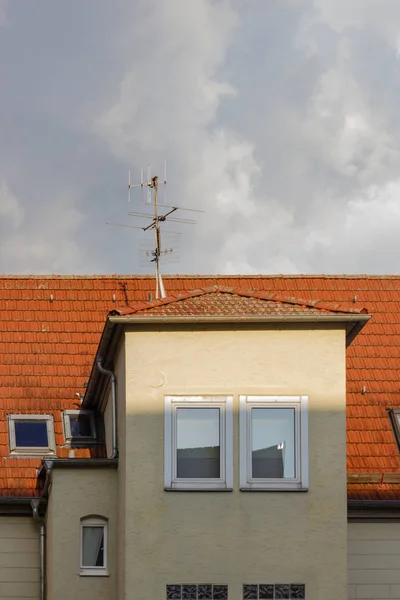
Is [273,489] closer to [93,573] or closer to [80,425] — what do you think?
[93,573]

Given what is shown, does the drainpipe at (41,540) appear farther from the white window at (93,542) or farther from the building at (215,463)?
the white window at (93,542)

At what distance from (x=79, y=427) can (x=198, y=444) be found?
670 centimetres

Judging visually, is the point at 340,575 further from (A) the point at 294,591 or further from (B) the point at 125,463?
(B) the point at 125,463

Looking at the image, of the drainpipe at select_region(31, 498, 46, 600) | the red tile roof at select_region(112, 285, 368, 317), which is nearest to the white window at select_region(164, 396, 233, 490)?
the red tile roof at select_region(112, 285, 368, 317)

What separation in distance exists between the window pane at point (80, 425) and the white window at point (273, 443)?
684cm

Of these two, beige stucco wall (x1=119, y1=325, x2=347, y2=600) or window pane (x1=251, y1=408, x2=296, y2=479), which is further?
window pane (x1=251, y1=408, x2=296, y2=479)

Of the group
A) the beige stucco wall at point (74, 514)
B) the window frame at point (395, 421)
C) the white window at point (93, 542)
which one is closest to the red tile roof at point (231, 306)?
the beige stucco wall at point (74, 514)

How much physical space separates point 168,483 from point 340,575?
294cm

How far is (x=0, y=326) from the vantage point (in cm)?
2977

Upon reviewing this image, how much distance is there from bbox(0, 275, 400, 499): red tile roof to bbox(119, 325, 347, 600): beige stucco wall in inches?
155

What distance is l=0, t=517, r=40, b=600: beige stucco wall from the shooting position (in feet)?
82.2

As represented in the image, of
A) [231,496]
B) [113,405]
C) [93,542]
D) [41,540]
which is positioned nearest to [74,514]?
[93,542]

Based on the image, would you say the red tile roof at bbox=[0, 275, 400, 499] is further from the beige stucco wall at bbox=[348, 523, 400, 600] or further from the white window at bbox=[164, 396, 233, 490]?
the white window at bbox=[164, 396, 233, 490]

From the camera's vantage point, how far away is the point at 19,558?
25.2m
